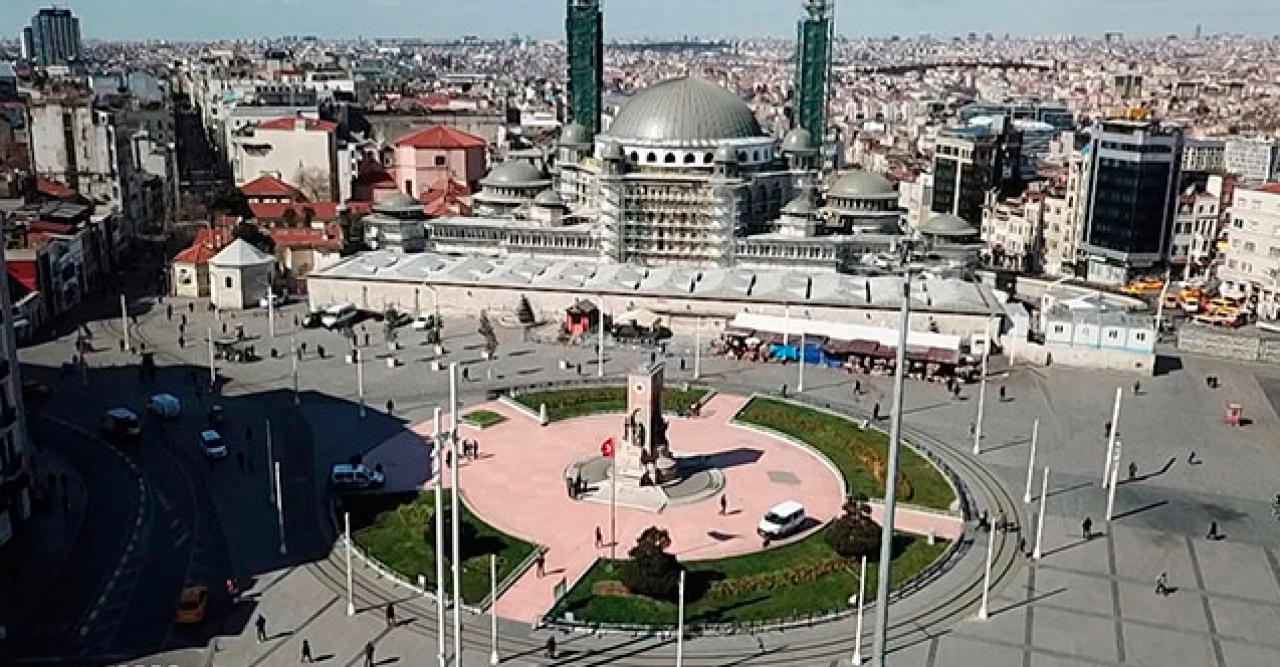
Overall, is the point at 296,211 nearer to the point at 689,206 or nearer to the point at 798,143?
the point at 689,206

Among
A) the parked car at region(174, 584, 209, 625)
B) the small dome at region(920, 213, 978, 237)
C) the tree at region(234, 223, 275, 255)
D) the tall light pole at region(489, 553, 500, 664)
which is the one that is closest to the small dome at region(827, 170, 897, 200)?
the small dome at region(920, 213, 978, 237)

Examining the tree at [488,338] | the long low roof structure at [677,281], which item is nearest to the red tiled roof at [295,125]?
the long low roof structure at [677,281]

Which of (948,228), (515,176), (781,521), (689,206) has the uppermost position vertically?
(515,176)

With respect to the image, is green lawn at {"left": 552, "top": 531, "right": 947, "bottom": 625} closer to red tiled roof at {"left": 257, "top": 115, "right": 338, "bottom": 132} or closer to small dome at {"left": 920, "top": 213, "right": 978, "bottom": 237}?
small dome at {"left": 920, "top": 213, "right": 978, "bottom": 237}

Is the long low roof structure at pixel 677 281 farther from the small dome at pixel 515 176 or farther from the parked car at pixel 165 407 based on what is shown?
the parked car at pixel 165 407

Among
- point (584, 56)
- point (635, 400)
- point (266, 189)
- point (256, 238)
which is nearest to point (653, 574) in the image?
point (635, 400)
